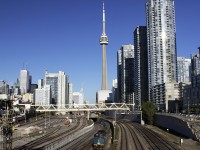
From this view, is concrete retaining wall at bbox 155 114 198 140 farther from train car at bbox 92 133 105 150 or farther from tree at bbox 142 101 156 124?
train car at bbox 92 133 105 150

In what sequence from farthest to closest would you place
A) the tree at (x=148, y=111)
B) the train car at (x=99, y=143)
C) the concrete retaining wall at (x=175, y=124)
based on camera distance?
the tree at (x=148, y=111), the concrete retaining wall at (x=175, y=124), the train car at (x=99, y=143)

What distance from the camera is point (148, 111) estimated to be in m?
189

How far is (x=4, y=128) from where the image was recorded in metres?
58.8

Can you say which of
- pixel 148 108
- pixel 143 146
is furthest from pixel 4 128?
pixel 148 108

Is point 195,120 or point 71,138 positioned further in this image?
point 195,120

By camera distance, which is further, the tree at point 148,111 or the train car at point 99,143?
the tree at point 148,111

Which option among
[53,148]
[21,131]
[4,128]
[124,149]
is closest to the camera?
[4,128]

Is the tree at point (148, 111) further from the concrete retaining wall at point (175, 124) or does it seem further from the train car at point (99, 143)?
the train car at point (99, 143)

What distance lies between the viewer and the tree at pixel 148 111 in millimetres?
187738

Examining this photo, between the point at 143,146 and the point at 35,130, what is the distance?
2803 inches

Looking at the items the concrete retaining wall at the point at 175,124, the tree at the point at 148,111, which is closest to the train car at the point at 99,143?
the concrete retaining wall at the point at 175,124

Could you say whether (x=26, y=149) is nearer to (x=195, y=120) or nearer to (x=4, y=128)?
(x=4, y=128)

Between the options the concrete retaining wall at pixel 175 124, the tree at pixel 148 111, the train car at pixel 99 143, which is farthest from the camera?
the tree at pixel 148 111

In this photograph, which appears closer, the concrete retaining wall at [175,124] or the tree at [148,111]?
the concrete retaining wall at [175,124]
